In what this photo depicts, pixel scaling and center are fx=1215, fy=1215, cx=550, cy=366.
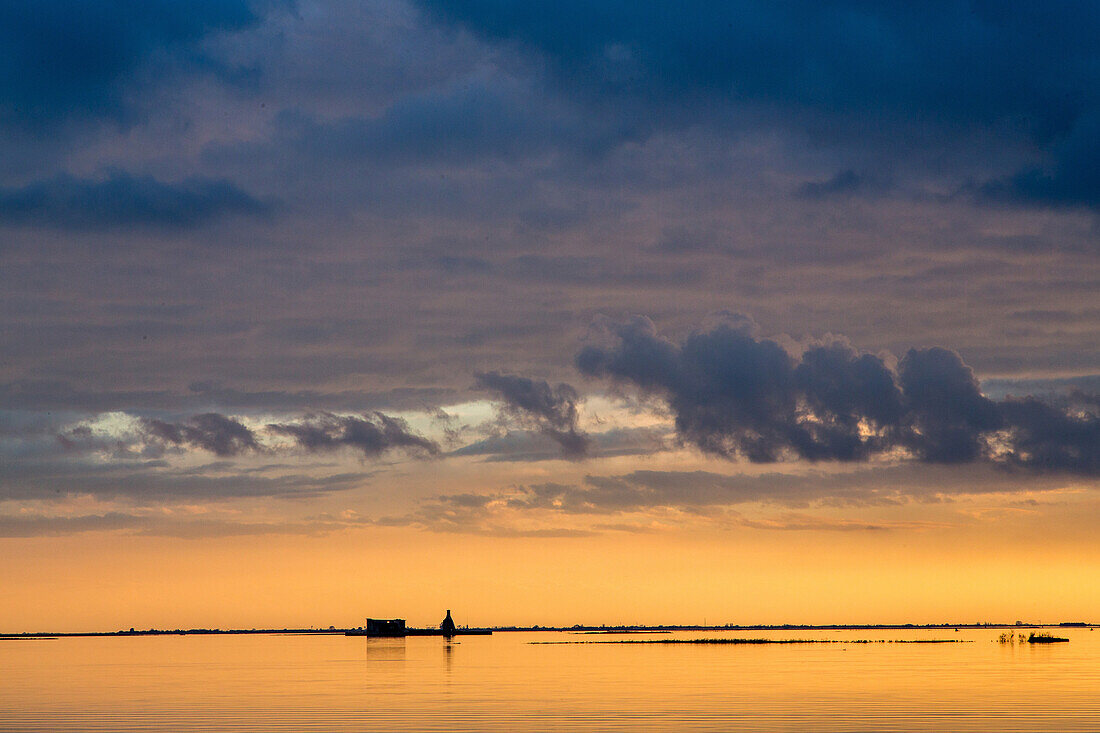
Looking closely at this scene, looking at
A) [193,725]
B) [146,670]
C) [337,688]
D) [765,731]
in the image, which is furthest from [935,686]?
[146,670]

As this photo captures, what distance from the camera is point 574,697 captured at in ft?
300

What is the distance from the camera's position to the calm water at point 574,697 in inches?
2817

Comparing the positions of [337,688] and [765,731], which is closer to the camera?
[765,731]

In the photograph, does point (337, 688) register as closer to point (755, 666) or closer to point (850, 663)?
point (755, 666)

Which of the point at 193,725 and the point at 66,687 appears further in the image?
the point at 66,687

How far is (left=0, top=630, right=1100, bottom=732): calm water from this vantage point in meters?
71.6

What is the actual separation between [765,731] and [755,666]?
248 ft

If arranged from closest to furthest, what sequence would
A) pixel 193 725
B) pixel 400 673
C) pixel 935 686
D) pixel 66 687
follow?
pixel 193 725, pixel 935 686, pixel 66 687, pixel 400 673

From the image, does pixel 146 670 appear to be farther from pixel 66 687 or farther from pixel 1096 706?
pixel 1096 706

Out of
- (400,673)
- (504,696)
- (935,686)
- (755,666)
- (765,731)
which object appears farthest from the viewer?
(755,666)

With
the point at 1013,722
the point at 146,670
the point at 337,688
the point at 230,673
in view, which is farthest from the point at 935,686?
the point at 146,670

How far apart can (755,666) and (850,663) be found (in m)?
15.1

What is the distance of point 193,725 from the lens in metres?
72.4

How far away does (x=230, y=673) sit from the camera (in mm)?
135625
